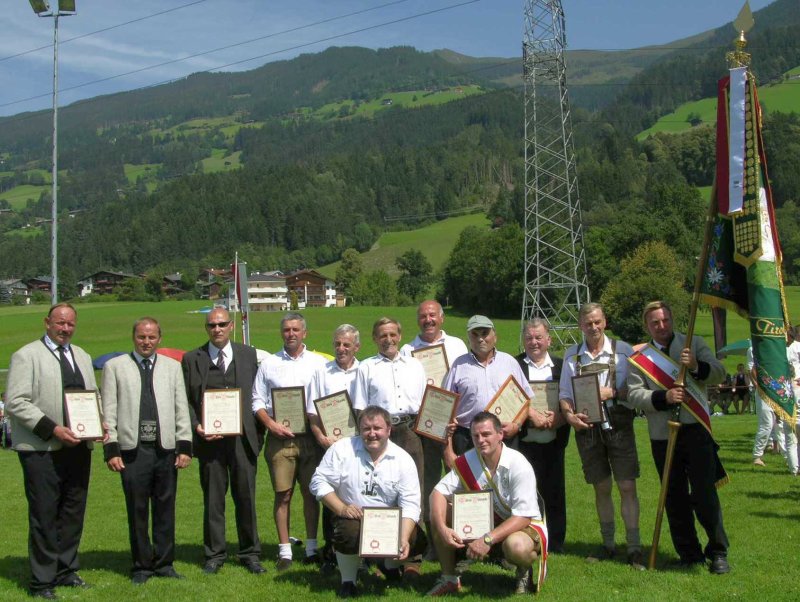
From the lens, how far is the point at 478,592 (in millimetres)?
6949

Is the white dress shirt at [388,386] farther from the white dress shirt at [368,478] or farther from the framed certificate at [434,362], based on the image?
the white dress shirt at [368,478]

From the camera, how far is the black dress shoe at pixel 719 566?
731cm

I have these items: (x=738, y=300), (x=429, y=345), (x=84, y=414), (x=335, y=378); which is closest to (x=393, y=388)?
(x=335, y=378)

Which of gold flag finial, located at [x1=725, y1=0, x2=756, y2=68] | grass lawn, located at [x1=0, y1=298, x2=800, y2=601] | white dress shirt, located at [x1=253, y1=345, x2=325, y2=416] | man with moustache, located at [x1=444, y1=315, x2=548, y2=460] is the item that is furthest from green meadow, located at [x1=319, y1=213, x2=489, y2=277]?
gold flag finial, located at [x1=725, y1=0, x2=756, y2=68]

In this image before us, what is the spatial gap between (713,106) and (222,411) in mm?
180015

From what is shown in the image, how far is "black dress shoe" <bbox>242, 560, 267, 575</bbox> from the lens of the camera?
7.86 meters

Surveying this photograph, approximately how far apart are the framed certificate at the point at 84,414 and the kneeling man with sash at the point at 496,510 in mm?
2967

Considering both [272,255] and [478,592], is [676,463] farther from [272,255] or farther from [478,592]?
[272,255]

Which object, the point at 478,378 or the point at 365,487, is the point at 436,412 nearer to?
the point at 478,378

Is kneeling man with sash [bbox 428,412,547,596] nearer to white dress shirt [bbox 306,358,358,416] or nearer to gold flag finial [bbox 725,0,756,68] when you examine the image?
white dress shirt [bbox 306,358,358,416]

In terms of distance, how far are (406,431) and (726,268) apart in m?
3.24

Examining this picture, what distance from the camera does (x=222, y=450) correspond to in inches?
318

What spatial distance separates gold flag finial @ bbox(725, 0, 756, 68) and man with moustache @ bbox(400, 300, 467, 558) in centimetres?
338

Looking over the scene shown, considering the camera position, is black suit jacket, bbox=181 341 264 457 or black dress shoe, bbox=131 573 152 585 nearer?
black dress shoe, bbox=131 573 152 585
